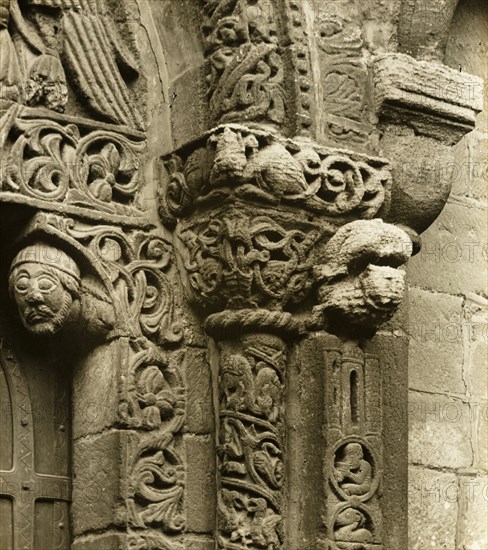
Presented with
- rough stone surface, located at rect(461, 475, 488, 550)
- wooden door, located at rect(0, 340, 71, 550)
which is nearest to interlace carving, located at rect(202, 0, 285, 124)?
wooden door, located at rect(0, 340, 71, 550)

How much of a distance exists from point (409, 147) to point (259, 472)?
3.69 feet

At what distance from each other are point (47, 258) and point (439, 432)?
1.45 m

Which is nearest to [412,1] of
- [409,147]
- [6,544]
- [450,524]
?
[409,147]

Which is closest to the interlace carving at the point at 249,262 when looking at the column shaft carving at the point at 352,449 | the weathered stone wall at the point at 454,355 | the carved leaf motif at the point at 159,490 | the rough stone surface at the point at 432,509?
the column shaft carving at the point at 352,449

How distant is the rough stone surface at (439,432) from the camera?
639 centimetres

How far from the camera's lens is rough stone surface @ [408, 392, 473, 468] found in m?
6.39

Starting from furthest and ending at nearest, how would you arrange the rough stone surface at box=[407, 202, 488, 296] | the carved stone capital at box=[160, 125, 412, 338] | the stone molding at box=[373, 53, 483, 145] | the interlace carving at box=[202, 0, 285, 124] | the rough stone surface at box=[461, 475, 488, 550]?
the rough stone surface at box=[407, 202, 488, 296] < the rough stone surface at box=[461, 475, 488, 550] < the stone molding at box=[373, 53, 483, 145] < the interlace carving at box=[202, 0, 285, 124] < the carved stone capital at box=[160, 125, 412, 338]

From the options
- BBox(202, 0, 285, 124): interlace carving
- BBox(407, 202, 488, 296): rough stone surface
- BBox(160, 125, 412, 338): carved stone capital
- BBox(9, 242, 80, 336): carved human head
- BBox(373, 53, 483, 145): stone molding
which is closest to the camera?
BBox(9, 242, 80, 336): carved human head

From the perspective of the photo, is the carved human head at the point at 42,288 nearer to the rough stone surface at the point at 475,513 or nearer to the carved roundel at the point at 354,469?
the carved roundel at the point at 354,469

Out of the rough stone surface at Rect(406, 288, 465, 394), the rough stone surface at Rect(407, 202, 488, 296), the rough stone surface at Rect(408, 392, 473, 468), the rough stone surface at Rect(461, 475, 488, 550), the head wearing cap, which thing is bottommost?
the rough stone surface at Rect(461, 475, 488, 550)

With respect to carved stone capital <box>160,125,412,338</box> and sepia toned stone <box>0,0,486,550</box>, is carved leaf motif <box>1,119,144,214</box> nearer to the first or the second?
sepia toned stone <box>0,0,486,550</box>

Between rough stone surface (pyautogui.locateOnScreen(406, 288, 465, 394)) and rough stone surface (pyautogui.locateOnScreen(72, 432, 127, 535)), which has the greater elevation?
rough stone surface (pyautogui.locateOnScreen(406, 288, 465, 394))

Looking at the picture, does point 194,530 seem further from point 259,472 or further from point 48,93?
point 48,93

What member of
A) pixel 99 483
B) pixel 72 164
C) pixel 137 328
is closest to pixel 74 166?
pixel 72 164
